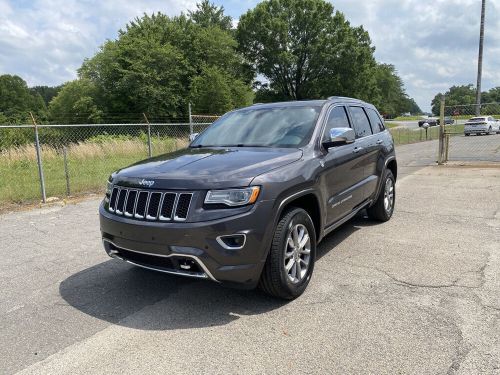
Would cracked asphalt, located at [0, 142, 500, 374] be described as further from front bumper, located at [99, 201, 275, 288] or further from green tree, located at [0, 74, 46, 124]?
green tree, located at [0, 74, 46, 124]

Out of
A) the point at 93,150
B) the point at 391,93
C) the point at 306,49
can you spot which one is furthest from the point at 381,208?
the point at 391,93

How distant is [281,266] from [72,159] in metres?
11.9

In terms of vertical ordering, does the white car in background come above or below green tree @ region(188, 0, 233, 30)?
below

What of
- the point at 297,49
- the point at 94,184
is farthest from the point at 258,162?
the point at 297,49

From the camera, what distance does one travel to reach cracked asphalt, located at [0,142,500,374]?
2916mm

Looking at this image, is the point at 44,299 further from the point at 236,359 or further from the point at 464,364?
the point at 464,364

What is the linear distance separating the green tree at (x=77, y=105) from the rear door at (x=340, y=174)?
41.1m

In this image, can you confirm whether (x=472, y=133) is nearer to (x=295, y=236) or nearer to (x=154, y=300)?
(x=295, y=236)

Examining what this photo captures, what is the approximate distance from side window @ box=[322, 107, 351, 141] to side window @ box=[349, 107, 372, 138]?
0.31 m

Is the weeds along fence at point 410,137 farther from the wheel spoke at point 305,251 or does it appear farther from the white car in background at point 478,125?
the wheel spoke at point 305,251

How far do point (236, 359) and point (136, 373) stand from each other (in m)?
0.67

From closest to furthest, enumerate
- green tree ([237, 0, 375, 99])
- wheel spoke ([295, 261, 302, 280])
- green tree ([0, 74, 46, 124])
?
1. wheel spoke ([295, 261, 302, 280])
2. green tree ([237, 0, 375, 99])
3. green tree ([0, 74, 46, 124])

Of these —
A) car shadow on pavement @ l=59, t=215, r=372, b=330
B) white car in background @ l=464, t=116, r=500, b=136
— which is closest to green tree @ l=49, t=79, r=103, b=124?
white car in background @ l=464, t=116, r=500, b=136

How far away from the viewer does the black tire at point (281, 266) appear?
3.54 meters
